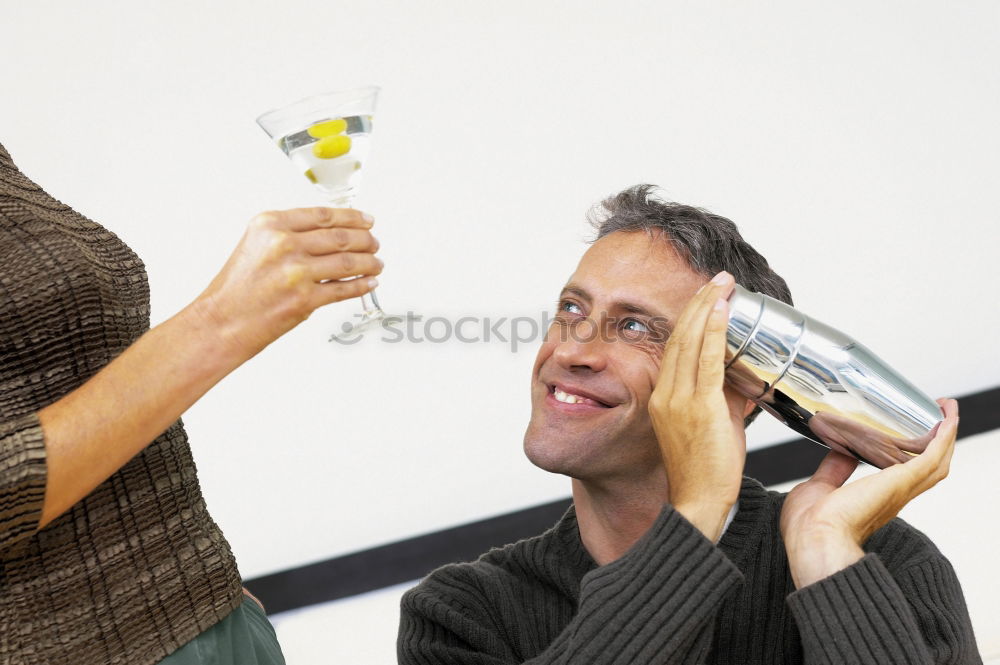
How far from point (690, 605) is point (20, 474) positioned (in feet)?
2.51

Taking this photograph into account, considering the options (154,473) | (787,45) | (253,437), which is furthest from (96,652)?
(787,45)

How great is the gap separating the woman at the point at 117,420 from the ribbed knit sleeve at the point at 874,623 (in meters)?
0.70

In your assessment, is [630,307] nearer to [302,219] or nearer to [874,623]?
[874,623]

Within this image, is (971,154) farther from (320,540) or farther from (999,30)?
(320,540)

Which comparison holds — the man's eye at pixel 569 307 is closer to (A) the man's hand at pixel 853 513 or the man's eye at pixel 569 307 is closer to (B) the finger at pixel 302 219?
(A) the man's hand at pixel 853 513

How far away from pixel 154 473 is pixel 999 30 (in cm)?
Answer: 337

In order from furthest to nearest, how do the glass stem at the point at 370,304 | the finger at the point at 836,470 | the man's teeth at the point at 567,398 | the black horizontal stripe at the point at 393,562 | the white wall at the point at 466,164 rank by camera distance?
1. the black horizontal stripe at the point at 393,562
2. the white wall at the point at 466,164
3. the man's teeth at the point at 567,398
4. the finger at the point at 836,470
5. the glass stem at the point at 370,304

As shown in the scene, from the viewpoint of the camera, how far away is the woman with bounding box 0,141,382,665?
979 mm

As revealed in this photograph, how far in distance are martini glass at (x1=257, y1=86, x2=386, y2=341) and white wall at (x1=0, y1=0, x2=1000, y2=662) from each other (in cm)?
198

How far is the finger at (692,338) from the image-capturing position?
1344 millimetres

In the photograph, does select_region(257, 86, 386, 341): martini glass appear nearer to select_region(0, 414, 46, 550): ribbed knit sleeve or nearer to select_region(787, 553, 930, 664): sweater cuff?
select_region(0, 414, 46, 550): ribbed knit sleeve

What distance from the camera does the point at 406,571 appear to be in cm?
348

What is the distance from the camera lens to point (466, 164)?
10.5 ft

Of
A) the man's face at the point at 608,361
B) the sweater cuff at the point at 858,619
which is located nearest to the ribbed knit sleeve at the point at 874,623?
the sweater cuff at the point at 858,619
